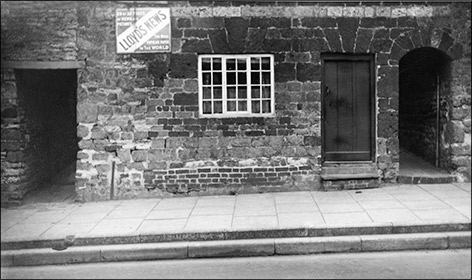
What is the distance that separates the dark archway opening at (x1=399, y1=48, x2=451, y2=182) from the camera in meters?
8.88

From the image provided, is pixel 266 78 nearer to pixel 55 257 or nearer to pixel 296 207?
pixel 296 207

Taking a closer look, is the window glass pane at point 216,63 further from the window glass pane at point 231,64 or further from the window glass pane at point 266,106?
the window glass pane at point 266,106

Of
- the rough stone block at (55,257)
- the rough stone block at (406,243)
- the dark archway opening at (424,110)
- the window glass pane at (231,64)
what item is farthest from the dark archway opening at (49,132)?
the dark archway opening at (424,110)

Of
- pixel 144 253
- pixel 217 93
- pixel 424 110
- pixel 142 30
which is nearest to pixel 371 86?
pixel 424 110

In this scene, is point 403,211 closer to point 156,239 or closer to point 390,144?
point 390,144

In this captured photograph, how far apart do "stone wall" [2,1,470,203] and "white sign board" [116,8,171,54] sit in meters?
0.14

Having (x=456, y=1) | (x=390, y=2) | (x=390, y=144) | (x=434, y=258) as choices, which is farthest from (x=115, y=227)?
(x=456, y=1)

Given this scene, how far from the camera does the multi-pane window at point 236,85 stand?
27.2 feet

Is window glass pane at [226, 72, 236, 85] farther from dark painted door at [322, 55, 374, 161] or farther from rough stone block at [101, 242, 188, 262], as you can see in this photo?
rough stone block at [101, 242, 188, 262]

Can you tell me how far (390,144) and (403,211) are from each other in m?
2.26

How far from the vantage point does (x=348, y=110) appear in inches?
340

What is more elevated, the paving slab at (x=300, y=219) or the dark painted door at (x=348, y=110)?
the dark painted door at (x=348, y=110)

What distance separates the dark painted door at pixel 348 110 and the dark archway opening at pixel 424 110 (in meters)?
1.24

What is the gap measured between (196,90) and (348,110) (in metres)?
3.26
